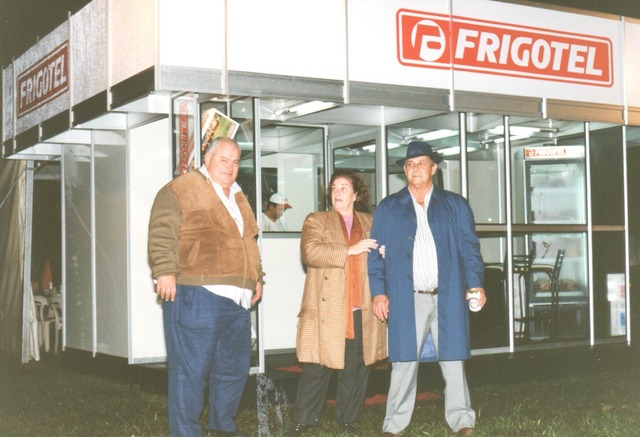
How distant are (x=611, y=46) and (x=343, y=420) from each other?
5179 mm

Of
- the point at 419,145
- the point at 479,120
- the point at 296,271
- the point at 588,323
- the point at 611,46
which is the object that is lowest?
the point at 588,323

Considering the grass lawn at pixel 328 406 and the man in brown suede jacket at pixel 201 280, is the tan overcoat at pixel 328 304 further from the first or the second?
the grass lawn at pixel 328 406

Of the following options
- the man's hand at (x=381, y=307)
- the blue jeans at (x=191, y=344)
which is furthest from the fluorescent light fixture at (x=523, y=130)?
the blue jeans at (x=191, y=344)

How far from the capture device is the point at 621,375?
27.6 feet

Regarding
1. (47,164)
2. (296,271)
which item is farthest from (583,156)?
(47,164)

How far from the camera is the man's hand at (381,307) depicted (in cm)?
545

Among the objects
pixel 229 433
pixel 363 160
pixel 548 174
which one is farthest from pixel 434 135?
pixel 229 433

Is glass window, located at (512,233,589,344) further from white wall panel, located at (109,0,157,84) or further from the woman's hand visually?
white wall panel, located at (109,0,157,84)

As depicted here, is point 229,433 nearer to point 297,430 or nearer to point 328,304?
point 297,430

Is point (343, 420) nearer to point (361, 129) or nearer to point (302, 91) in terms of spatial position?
point (302, 91)

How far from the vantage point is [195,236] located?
5.22 metres

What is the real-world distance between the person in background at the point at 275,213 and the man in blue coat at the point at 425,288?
3.14m

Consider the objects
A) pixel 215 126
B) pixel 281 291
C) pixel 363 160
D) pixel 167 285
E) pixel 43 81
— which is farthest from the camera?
pixel 43 81

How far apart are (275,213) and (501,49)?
2.82m
